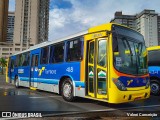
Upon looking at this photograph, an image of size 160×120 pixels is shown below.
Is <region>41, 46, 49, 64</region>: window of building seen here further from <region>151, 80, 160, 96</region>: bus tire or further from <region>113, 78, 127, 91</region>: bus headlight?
<region>151, 80, 160, 96</region>: bus tire

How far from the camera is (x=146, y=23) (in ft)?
292

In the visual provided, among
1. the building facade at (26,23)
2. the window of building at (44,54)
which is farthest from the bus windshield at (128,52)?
the building facade at (26,23)

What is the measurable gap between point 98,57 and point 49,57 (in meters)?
4.30

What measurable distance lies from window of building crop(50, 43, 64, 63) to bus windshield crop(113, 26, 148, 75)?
345 centimetres

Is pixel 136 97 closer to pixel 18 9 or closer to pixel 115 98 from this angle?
pixel 115 98

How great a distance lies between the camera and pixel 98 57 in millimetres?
9086

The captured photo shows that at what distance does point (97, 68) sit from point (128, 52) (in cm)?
127

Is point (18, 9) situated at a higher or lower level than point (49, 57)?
higher

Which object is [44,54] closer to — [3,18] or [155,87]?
[155,87]

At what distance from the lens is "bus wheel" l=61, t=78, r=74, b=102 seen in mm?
10484

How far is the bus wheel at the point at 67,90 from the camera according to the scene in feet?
34.4

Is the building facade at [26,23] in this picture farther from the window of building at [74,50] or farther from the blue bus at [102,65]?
the window of building at [74,50]

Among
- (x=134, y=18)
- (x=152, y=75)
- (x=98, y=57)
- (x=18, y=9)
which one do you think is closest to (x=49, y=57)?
(x=98, y=57)

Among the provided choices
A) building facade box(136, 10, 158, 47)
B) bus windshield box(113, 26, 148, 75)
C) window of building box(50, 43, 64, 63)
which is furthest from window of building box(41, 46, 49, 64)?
building facade box(136, 10, 158, 47)
